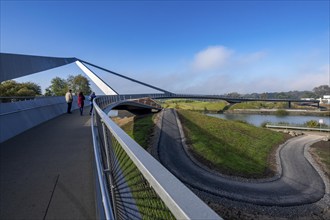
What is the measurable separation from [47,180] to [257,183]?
17.0 meters

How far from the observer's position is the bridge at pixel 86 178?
1.01 metres

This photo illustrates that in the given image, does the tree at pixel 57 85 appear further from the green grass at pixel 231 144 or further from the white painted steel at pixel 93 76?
the green grass at pixel 231 144

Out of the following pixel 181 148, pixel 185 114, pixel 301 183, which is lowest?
pixel 301 183

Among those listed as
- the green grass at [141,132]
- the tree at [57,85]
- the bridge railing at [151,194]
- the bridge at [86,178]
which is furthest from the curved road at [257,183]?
the tree at [57,85]

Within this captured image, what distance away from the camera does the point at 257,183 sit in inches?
692

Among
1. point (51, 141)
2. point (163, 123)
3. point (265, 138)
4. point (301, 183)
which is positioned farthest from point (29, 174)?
point (265, 138)

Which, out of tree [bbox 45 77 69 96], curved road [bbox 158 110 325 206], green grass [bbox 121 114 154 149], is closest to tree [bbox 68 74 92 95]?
tree [bbox 45 77 69 96]

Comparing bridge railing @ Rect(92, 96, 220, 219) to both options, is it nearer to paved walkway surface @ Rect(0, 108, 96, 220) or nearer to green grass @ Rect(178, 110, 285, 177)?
paved walkway surface @ Rect(0, 108, 96, 220)

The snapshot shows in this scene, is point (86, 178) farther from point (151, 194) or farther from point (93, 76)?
point (93, 76)

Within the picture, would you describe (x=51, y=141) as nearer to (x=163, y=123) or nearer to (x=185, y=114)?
(x=163, y=123)

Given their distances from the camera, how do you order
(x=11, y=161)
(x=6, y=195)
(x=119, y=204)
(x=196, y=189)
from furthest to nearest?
1. (x=196, y=189)
2. (x=11, y=161)
3. (x=6, y=195)
4. (x=119, y=204)

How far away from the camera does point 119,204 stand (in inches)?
95.2

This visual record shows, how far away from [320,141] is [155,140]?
25.5 m

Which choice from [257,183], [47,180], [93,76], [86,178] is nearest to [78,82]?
[93,76]
